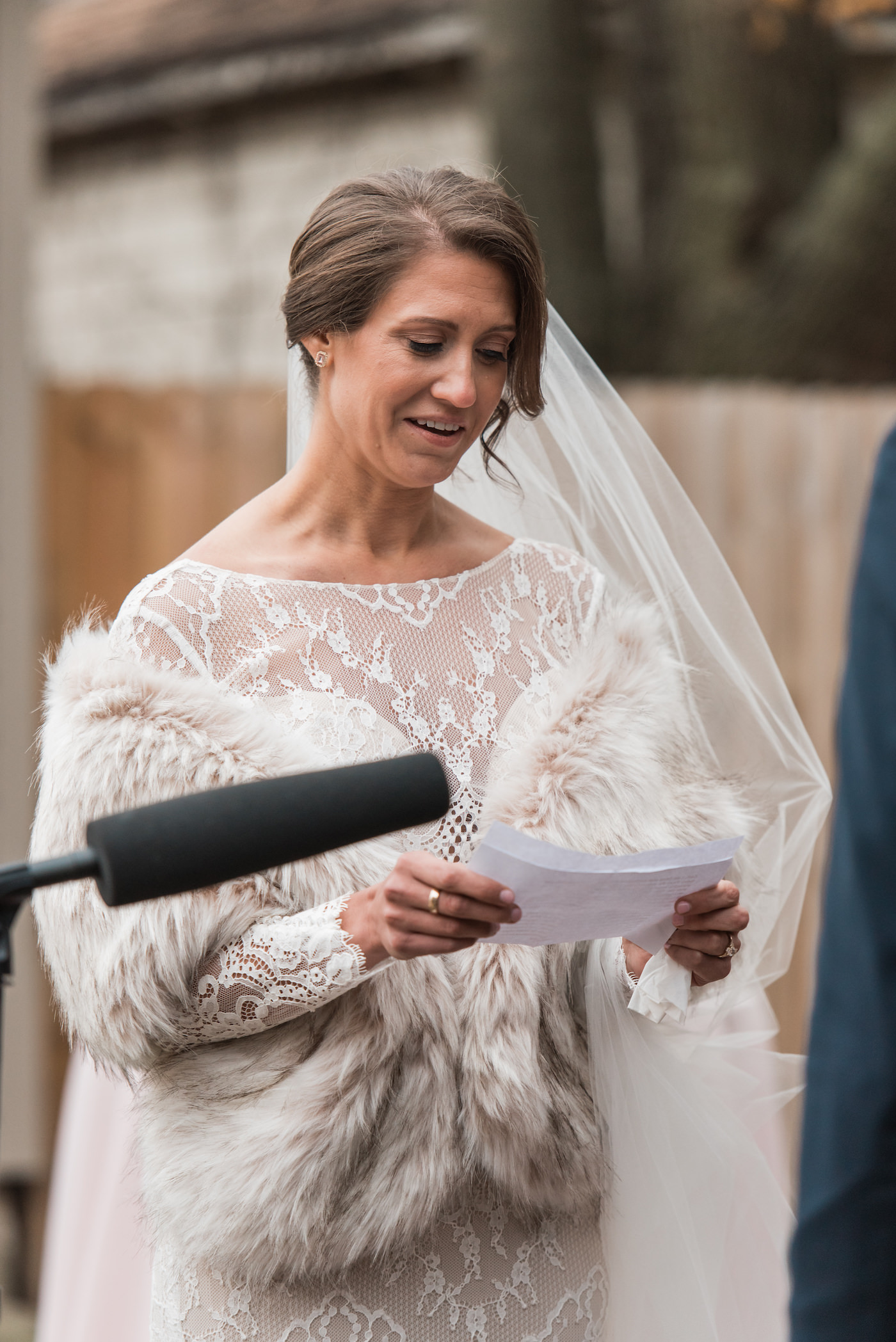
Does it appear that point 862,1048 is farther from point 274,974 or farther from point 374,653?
point 374,653

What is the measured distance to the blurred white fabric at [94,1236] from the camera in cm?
229

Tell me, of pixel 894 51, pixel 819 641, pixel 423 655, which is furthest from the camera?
pixel 894 51

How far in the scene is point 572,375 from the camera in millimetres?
2068

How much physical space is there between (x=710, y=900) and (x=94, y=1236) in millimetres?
1453

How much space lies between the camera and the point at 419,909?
136cm

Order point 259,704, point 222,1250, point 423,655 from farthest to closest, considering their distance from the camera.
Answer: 1. point 423,655
2. point 259,704
3. point 222,1250

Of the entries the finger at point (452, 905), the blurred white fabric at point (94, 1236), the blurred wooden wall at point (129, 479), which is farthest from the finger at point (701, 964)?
the blurred wooden wall at point (129, 479)

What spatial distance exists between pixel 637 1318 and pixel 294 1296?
48cm

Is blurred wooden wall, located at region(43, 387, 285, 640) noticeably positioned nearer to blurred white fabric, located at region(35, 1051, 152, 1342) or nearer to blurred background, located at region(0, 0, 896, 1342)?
blurred background, located at region(0, 0, 896, 1342)

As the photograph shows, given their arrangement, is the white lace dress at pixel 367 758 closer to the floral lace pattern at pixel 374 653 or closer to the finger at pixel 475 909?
the floral lace pattern at pixel 374 653

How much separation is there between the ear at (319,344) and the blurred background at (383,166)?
0.22 meters

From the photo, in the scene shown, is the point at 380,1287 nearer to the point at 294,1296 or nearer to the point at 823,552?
the point at 294,1296

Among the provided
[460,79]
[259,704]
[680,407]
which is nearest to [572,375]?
[259,704]

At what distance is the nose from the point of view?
1.70m
